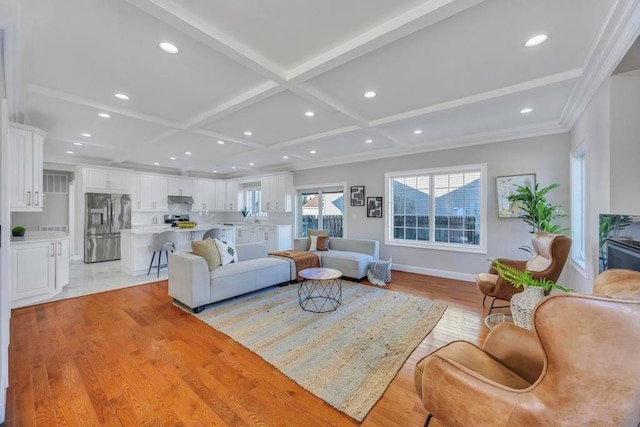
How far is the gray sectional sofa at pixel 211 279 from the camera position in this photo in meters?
3.27

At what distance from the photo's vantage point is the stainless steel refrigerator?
610 centimetres

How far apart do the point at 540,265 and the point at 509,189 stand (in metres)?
1.74

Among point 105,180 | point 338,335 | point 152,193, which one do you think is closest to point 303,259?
point 338,335

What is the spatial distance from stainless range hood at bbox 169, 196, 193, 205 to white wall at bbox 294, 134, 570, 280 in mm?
4960

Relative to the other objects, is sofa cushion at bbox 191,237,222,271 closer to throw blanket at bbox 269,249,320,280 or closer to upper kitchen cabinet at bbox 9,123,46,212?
throw blanket at bbox 269,249,320,280

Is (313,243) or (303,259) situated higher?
(313,243)

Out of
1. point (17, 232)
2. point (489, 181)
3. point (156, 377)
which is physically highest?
point (489, 181)

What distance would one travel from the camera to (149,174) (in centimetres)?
723

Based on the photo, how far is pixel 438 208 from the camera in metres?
5.12

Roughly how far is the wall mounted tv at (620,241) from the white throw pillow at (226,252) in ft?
13.0

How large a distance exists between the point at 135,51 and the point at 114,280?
4.25m

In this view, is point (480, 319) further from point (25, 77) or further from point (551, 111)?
point (25, 77)

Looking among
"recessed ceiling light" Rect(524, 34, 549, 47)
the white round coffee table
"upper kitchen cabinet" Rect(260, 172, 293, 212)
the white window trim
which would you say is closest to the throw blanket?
the white round coffee table

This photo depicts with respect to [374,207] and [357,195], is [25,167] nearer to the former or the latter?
[357,195]
